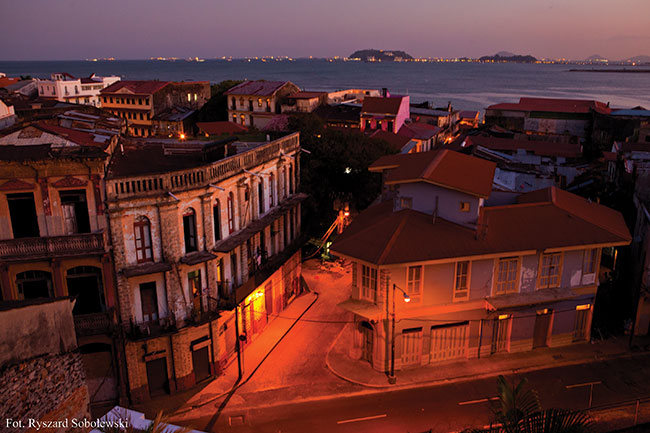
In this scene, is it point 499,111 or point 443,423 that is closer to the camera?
point 443,423

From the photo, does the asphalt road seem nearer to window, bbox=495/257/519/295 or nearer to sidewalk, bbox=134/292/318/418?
sidewalk, bbox=134/292/318/418

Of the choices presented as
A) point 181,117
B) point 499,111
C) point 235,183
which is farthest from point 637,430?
point 181,117

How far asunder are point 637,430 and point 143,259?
2184 cm

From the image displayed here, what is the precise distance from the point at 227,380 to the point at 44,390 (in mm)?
13396

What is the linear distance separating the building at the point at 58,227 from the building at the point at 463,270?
433 inches

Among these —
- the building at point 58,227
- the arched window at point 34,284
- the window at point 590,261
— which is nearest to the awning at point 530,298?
the window at point 590,261

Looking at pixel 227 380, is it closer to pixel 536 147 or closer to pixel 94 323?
pixel 94 323

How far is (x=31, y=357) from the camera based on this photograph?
40.8 feet

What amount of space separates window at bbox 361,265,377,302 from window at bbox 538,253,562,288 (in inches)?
343

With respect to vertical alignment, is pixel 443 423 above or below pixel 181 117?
below

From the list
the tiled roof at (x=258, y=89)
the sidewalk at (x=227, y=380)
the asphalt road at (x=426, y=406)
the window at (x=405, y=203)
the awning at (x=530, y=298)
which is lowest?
the sidewalk at (x=227, y=380)

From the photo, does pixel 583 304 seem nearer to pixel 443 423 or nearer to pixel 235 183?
pixel 443 423

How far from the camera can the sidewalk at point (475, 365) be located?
24875mm

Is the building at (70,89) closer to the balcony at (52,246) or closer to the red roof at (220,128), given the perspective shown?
the red roof at (220,128)
